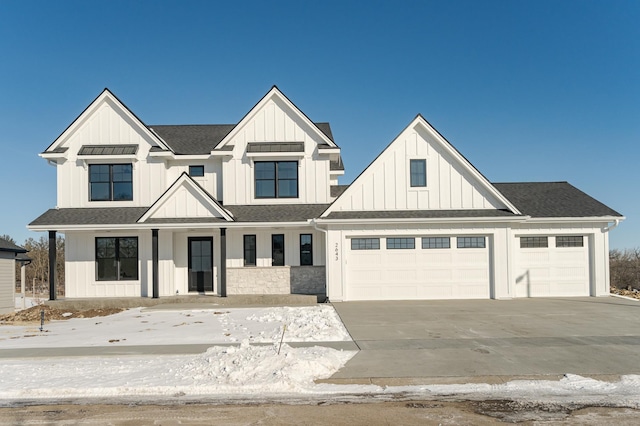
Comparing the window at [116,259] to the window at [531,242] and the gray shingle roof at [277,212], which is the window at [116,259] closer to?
the gray shingle roof at [277,212]

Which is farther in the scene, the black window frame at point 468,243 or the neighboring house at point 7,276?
the neighboring house at point 7,276

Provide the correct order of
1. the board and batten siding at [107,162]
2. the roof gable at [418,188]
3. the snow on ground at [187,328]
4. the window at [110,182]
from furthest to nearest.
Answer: the window at [110,182], the board and batten siding at [107,162], the roof gable at [418,188], the snow on ground at [187,328]

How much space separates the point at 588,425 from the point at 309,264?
1562cm

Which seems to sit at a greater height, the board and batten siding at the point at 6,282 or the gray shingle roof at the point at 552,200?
the gray shingle roof at the point at 552,200

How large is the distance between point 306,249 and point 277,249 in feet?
4.31

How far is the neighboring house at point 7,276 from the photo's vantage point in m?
23.8

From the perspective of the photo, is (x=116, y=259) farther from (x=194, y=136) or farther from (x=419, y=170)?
(x=419, y=170)

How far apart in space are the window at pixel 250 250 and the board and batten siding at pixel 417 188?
16.2 feet

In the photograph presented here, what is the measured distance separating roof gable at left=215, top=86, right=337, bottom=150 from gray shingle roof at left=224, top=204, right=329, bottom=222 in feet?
10.2

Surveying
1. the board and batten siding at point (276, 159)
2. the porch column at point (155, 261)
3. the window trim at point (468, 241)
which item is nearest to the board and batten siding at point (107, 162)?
the porch column at point (155, 261)

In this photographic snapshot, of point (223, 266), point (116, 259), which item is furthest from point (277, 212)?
point (116, 259)

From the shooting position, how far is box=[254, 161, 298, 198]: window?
21750 mm

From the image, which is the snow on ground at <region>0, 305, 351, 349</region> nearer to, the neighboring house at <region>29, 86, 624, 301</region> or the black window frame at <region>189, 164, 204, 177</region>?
the neighboring house at <region>29, 86, 624, 301</region>

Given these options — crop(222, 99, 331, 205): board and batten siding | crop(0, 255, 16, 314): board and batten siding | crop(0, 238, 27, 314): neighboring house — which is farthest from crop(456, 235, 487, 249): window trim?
crop(0, 255, 16, 314): board and batten siding
